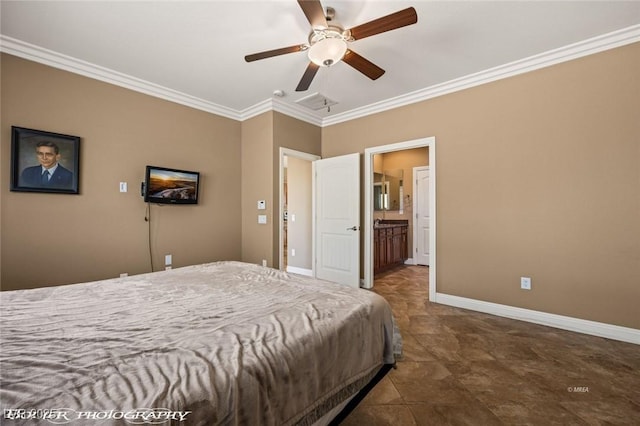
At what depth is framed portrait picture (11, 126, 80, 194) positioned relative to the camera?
257 cm

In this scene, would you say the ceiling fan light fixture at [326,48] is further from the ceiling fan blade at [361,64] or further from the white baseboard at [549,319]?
the white baseboard at [549,319]

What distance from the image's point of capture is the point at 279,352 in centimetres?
98

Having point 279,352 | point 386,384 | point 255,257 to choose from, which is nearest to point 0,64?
point 255,257

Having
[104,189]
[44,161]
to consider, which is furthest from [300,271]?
[44,161]

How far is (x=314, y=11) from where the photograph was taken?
5.90 feet

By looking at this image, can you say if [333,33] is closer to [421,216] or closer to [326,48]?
[326,48]

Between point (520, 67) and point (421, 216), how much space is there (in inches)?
141

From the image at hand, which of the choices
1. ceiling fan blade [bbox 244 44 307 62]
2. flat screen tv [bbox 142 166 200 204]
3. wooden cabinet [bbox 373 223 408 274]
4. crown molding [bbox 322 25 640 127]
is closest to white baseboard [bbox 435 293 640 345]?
wooden cabinet [bbox 373 223 408 274]

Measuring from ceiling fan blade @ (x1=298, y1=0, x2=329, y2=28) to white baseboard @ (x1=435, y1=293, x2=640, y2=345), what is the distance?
3.24 meters

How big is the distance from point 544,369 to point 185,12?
3.92 m

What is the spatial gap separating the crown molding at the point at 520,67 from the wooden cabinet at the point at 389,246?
6.90 feet

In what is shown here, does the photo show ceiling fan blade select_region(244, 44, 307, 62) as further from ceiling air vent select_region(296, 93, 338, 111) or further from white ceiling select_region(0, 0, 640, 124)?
ceiling air vent select_region(296, 93, 338, 111)

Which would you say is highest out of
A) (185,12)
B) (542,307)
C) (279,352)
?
(185,12)

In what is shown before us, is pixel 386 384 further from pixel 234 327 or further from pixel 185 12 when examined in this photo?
pixel 185 12
